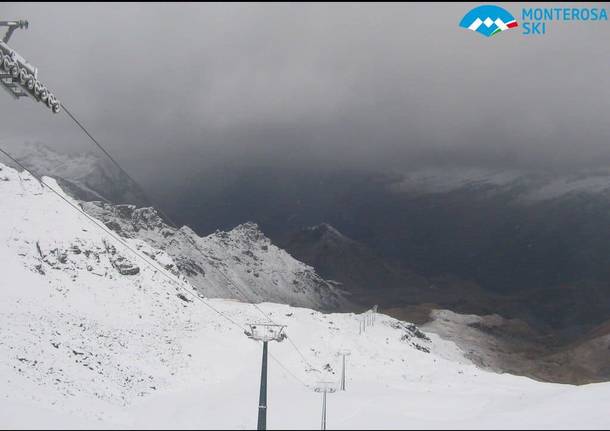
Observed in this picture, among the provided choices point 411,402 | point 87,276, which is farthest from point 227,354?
point 411,402

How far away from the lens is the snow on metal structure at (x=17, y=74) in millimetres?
21703

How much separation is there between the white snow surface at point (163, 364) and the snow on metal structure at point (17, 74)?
16.4m

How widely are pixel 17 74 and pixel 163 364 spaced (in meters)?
37.9

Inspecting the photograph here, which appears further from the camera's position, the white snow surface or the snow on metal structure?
the white snow surface

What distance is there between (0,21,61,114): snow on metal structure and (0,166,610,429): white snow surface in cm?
1639

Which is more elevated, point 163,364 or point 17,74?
point 17,74

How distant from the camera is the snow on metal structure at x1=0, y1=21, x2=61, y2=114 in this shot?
21703mm

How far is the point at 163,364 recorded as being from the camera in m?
53.8

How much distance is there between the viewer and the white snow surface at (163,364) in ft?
115

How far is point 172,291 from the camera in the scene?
77.2 meters

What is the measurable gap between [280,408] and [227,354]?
22.0 m

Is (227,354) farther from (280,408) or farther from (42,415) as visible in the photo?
(42,415)

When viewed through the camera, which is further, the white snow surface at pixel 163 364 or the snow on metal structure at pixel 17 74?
the white snow surface at pixel 163 364

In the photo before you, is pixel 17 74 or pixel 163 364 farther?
pixel 163 364
